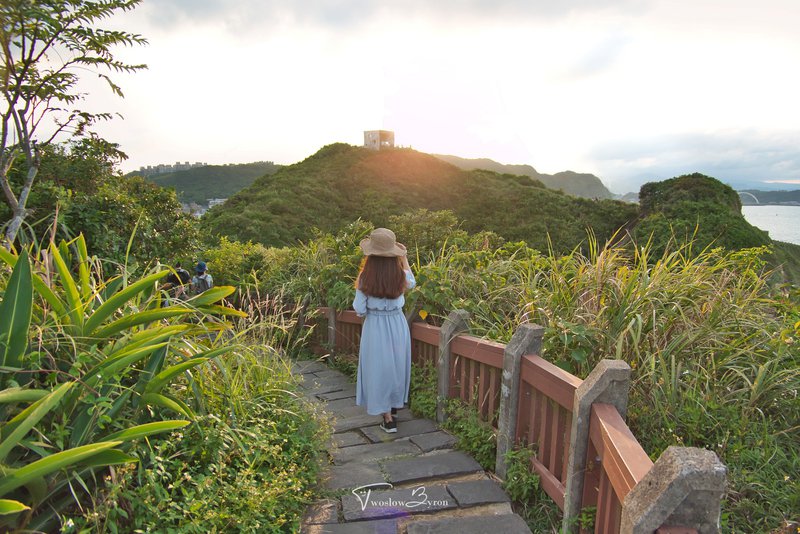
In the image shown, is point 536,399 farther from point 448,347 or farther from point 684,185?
point 684,185

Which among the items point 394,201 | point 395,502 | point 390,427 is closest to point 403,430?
point 390,427

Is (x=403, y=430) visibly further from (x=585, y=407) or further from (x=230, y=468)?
(x=585, y=407)

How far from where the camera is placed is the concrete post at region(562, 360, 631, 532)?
205 centimetres

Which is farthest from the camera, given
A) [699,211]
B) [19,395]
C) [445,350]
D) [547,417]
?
[699,211]

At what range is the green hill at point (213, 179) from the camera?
41.5 metres

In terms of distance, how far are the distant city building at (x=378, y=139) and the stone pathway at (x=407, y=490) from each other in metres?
44.1

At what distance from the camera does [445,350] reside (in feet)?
12.0

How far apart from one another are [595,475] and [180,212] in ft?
25.6

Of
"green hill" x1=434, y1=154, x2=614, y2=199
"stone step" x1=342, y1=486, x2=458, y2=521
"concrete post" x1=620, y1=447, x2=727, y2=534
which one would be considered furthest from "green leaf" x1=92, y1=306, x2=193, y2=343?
"green hill" x1=434, y1=154, x2=614, y2=199

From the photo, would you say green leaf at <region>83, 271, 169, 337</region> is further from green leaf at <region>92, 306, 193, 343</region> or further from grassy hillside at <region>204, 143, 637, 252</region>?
grassy hillside at <region>204, 143, 637, 252</region>

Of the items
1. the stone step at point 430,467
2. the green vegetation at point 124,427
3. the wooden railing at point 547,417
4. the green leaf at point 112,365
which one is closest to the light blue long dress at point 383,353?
the stone step at point 430,467

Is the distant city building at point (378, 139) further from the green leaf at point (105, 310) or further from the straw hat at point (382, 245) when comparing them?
the green leaf at point (105, 310)

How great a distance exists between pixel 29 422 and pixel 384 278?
2536 mm

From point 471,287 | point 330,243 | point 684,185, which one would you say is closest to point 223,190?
point 684,185
